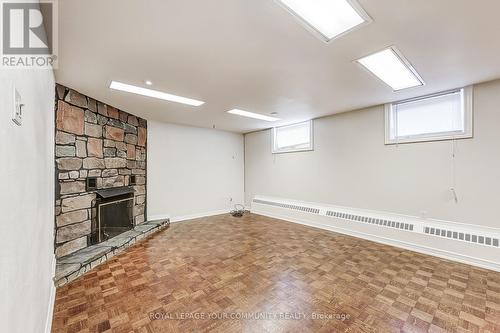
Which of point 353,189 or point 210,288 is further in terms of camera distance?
point 353,189

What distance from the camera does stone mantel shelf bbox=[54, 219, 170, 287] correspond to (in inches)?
91.9

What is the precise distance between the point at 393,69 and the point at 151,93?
3.08m

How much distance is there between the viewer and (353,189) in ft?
13.5

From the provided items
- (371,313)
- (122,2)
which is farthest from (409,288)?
(122,2)

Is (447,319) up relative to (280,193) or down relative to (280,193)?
down

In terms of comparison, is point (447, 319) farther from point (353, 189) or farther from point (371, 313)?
point (353, 189)

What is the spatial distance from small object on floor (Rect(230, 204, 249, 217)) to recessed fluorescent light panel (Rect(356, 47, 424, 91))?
4277 mm

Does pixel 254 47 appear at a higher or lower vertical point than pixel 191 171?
higher

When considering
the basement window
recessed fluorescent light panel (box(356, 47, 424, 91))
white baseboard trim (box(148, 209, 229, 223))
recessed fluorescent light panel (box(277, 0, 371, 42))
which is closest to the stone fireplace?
white baseboard trim (box(148, 209, 229, 223))

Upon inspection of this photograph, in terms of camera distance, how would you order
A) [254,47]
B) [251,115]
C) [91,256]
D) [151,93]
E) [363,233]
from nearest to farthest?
[254,47] < [91,256] < [151,93] < [363,233] < [251,115]

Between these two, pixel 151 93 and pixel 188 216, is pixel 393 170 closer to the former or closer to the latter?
pixel 151 93

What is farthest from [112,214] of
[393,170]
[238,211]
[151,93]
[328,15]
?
[393,170]

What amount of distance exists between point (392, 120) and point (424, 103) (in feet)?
1.51

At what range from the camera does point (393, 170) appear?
3.60 meters
